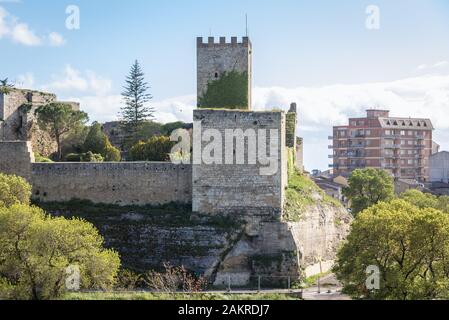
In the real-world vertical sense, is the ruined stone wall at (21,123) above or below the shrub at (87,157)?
above

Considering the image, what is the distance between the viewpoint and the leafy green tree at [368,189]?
2746 inches

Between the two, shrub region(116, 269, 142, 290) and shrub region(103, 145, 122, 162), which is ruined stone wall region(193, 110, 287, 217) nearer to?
shrub region(116, 269, 142, 290)

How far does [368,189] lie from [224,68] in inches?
792

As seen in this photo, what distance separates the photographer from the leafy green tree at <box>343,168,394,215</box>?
69750mm

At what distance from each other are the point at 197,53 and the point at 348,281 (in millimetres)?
17414

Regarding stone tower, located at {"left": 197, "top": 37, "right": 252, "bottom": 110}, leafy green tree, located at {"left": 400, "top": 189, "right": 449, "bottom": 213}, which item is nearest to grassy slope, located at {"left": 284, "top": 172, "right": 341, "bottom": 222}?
stone tower, located at {"left": 197, "top": 37, "right": 252, "bottom": 110}

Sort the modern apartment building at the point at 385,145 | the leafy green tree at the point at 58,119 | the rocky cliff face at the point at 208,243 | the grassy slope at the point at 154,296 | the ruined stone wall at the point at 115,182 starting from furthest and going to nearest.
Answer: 1. the modern apartment building at the point at 385,145
2. the leafy green tree at the point at 58,119
3. the ruined stone wall at the point at 115,182
4. the rocky cliff face at the point at 208,243
5. the grassy slope at the point at 154,296

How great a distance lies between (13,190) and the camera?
50.1 m

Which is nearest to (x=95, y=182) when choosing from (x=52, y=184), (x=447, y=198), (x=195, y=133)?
(x=52, y=184)

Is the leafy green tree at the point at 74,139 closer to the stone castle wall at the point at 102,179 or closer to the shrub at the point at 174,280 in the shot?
the stone castle wall at the point at 102,179

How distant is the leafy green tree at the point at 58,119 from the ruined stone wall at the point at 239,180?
14728mm

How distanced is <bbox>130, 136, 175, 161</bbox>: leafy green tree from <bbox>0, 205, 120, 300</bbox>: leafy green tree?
1410 cm

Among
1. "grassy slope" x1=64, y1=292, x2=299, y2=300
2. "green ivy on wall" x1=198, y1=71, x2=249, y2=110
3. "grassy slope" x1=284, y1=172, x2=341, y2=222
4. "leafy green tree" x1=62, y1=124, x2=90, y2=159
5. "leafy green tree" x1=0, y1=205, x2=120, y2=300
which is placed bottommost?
"grassy slope" x1=64, y1=292, x2=299, y2=300

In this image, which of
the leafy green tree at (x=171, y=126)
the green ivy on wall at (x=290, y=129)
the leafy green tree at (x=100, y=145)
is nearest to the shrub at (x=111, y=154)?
the leafy green tree at (x=100, y=145)
